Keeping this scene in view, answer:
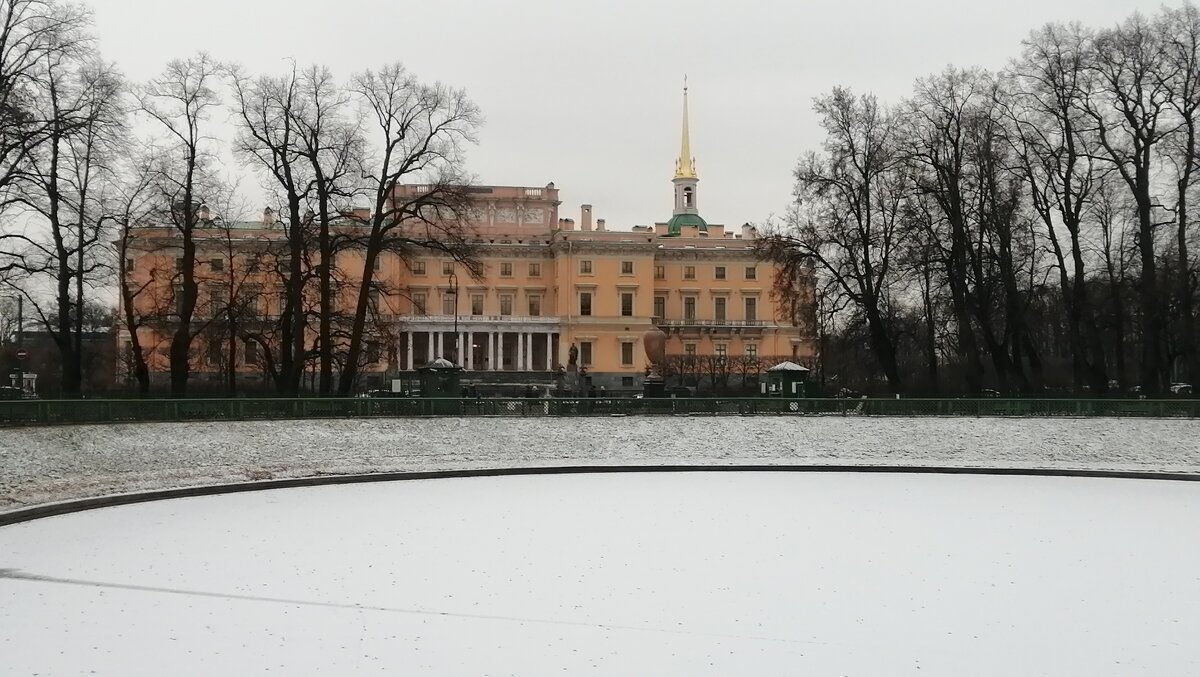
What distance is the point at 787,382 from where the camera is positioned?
133 feet

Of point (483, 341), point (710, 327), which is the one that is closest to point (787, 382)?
point (710, 327)

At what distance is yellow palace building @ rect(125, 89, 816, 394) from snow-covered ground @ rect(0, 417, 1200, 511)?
45149 millimetres

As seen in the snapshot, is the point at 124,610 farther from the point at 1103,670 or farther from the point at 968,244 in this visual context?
the point at 968,244

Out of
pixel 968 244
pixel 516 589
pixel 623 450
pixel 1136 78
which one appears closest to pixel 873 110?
pixel 968 244

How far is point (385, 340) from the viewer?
49.8m

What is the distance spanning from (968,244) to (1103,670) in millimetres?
32604

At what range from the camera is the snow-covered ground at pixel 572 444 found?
81.7 ft

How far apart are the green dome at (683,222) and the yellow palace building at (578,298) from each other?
910 centimetres

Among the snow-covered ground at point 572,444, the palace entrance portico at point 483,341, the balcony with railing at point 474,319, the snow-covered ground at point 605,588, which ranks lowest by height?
the snow-covered ground at point 605,588

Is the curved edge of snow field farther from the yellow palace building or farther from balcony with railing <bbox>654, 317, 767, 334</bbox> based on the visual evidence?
balcony with railing <bbox>654, 317, 767, 334</bbox>

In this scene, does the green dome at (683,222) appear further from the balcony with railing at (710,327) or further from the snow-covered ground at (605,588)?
the snow-covered ground at (605,588)

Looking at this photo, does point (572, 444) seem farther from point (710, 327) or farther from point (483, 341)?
point (710, 327)

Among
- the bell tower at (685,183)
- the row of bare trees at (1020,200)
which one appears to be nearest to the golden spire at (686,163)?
the bell tower at (685,183)

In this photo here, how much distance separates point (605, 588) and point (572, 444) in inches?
752
